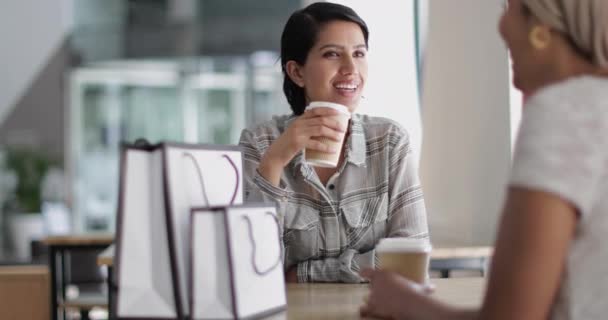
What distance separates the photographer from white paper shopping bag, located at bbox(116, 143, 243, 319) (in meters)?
1.25

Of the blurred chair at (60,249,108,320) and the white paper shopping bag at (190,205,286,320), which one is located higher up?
the white paper shopping bag at (190,205,286,320)

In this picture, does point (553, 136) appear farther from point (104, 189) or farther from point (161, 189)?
point (104, 189)

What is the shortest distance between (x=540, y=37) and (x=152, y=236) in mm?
635

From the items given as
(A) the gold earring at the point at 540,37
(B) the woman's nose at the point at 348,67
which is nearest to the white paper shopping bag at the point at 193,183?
(A) the gold earring at the point at 540,37

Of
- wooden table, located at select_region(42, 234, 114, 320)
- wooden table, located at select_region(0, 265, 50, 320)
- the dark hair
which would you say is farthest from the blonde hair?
wooden table, located at select_region(42, 234, 114, 320)

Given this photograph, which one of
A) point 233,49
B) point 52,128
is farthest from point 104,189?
point 233,49

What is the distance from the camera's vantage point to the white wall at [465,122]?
3.51 metres

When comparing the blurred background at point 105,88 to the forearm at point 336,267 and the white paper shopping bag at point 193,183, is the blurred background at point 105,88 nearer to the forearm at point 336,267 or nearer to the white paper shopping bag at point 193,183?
the forearm at point 336,267

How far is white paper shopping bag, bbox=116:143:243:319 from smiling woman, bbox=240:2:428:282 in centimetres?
68

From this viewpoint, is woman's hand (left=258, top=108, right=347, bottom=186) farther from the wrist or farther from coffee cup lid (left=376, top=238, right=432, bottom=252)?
coffee cup lid (left=376, top=238, right=432, bottom=252)

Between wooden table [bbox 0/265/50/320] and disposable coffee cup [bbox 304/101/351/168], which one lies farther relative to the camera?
wooden table [bbox 0/265/50/320]

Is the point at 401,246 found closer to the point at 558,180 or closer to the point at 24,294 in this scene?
the point at 558,180

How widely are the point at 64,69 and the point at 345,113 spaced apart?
420 inches

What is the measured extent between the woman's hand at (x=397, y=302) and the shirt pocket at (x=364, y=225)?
76 centimetres
